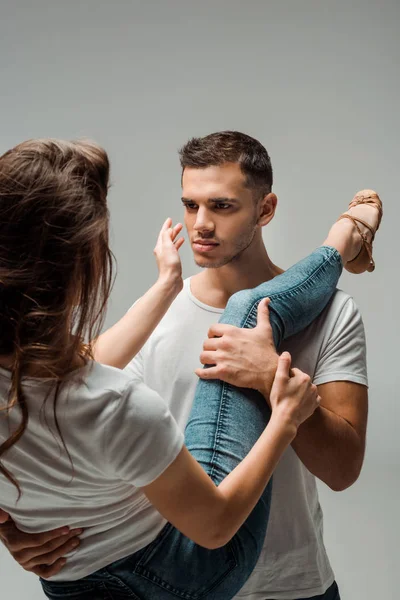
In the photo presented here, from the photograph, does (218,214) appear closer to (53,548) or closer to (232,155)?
(232,155)

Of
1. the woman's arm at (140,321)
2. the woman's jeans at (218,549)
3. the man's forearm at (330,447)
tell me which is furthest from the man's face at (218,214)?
the man's forearm at (330,447)

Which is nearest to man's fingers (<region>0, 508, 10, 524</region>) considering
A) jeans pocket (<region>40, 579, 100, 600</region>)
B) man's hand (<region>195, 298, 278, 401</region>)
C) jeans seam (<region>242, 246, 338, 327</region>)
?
jeans pocket (<region>40, 579, 100, 600</region>)

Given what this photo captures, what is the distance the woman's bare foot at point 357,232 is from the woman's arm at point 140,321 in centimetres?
41

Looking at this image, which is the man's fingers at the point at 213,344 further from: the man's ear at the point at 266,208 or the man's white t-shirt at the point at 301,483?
the man's ear at the point at 266,208

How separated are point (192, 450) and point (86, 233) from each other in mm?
507

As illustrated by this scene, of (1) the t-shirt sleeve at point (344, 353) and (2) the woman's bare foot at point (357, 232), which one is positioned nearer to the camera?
(1) the t-shirt sleeve at point (344, 353)

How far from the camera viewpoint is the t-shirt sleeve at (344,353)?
180 cm

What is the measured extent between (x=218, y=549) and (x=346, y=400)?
523 mm

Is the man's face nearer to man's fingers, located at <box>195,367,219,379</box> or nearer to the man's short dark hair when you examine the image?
the man's short dark hair

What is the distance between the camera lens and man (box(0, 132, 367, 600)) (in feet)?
5.85

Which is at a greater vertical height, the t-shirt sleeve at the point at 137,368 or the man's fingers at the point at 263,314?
the man's fingers at the point at 263,314

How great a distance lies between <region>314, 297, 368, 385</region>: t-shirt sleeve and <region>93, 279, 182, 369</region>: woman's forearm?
1.22ft

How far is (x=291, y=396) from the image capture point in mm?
1467

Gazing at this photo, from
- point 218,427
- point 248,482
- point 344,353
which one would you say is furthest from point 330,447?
point 248,482
